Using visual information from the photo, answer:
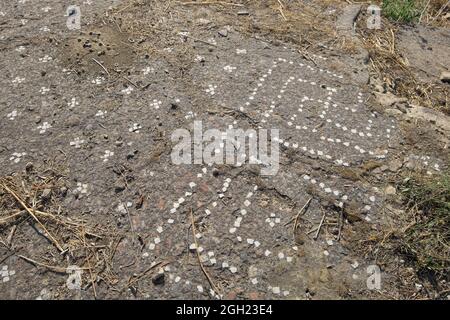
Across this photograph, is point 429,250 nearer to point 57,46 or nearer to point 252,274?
point 252,274

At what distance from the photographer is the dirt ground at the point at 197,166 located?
11.4 ft

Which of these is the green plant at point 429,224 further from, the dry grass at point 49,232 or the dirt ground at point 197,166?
the dry grass at point 49,232

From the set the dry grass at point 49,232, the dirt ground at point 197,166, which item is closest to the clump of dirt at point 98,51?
the dirt ground at point 197,166

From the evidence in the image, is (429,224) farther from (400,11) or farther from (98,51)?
(98,51)
